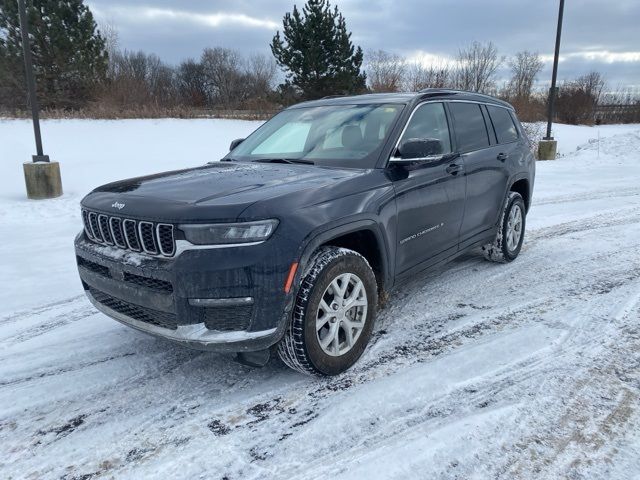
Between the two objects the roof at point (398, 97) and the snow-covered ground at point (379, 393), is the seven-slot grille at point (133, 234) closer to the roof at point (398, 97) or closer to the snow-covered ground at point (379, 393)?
the snow-covered ground at point (379, 393)

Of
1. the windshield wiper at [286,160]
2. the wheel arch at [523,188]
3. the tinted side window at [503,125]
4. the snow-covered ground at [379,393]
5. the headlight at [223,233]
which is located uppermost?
the tinted side window at [503,125]

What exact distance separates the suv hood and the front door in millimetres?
481

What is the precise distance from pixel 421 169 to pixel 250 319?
184 centimetres

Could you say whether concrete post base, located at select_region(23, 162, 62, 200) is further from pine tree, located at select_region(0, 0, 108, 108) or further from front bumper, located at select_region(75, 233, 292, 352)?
pine tree, located at select_region(0, 0, 108, 108)

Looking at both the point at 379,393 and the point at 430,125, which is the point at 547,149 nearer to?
→ the point at 430,125

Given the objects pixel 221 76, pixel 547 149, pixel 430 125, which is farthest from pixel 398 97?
pixel 221 76

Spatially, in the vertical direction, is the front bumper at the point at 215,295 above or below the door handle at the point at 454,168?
below

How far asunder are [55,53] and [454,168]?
23.9 meters

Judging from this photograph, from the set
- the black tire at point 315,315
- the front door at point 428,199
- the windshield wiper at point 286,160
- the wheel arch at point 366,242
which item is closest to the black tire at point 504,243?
the front door at point 428,199

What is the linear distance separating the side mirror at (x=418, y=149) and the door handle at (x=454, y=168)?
2.03 feet

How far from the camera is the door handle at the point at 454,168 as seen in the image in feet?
13.1

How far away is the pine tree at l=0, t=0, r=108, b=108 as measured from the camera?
70.6 ft

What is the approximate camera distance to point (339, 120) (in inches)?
155

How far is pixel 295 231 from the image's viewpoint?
263 cm
